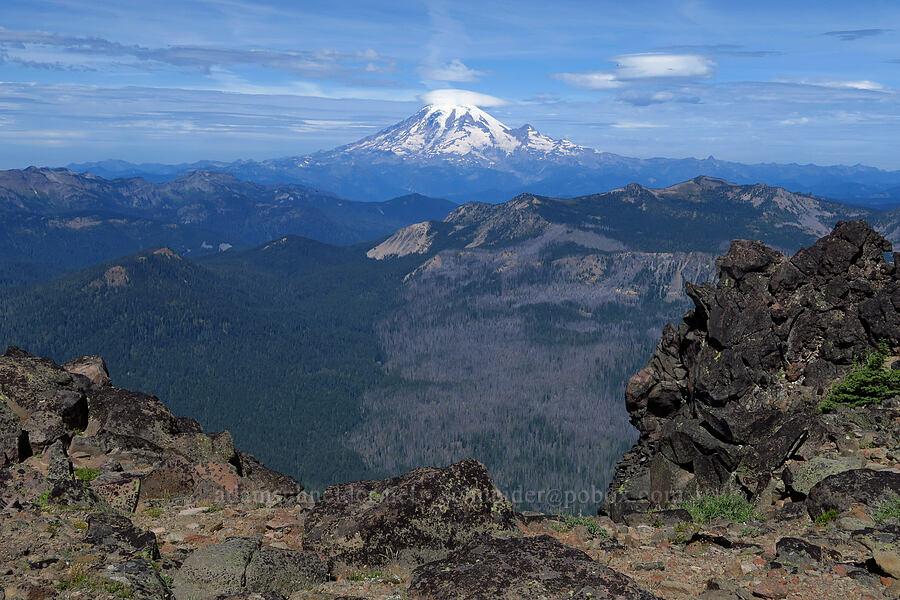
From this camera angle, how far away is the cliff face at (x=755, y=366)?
110 feet

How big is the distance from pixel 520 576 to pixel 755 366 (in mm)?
37197

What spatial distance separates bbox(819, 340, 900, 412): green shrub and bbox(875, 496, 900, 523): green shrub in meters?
15.3

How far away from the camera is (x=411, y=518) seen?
17875 millimetres

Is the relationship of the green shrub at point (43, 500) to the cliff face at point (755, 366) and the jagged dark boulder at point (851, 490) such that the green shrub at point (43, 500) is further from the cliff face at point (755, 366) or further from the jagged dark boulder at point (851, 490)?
the cliff face at point (755, 366)

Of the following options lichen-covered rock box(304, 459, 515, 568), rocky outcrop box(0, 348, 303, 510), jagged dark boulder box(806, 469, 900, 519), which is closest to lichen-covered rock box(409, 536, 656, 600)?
lichen-covered rock box(304, 459, 515, 568)

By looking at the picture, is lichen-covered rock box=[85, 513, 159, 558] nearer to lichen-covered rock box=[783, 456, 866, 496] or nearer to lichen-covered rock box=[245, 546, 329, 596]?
lichen-covered rock box=[245, 546, 329, 596]

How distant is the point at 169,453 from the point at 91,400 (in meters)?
5.93

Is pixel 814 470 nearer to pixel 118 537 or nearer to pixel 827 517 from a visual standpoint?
pixel 827 517

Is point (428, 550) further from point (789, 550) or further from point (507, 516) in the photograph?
point (789, 550)

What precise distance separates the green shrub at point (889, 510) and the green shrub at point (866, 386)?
1531 centimetres

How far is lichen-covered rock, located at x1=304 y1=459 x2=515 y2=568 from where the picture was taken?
17.2 meters

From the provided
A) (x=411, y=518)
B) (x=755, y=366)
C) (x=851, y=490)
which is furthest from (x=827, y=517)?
(x=755, y=366)

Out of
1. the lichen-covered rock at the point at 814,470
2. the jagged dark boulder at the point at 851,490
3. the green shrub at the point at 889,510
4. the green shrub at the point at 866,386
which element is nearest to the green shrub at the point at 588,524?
the jagged dark boulder at the point at 851,490

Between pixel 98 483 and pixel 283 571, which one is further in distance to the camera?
pixel 98 483
